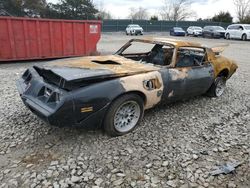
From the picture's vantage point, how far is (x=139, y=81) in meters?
3.69

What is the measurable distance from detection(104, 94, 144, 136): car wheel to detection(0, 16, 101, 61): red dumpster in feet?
23.3

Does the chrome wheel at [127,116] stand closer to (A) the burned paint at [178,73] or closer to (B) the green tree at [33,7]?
(A) the burned paint at [178,73]

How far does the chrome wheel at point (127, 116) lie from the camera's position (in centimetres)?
367

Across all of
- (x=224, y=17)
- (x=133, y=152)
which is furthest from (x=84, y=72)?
(x=224, y=17)

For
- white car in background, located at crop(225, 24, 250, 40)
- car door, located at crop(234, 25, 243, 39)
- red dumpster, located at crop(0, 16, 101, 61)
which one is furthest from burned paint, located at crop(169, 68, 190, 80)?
car door, located at crop(234, 25, 243, 39)

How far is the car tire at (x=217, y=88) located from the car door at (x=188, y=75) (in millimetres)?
378

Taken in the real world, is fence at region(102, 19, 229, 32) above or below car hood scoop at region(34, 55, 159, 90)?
above

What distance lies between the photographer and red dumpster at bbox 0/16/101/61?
9.02m

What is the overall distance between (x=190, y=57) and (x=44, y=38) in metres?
6.70

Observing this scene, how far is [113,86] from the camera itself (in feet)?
11.1

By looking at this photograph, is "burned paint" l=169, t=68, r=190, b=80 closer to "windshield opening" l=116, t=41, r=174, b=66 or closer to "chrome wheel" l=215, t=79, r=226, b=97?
"windshield opening" l=116, t=41, r=174, b=66

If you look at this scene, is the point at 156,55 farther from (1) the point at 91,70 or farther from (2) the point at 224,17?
(2) the point at 224,17

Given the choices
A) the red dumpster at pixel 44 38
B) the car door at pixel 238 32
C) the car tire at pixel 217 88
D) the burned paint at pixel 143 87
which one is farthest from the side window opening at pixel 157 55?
the car door at pixel 238 32

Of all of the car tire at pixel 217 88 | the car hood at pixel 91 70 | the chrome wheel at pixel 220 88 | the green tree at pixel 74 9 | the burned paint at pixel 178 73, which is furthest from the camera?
the green tree at pixel 74 9
